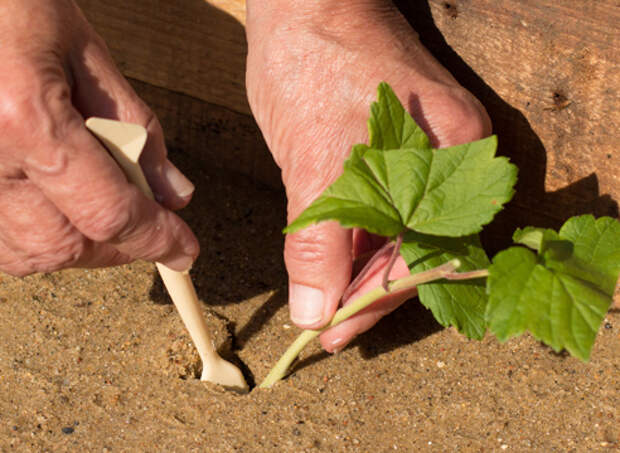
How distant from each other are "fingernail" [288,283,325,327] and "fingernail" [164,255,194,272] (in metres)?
0.18

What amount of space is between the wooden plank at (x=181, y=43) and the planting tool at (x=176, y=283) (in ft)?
1.99

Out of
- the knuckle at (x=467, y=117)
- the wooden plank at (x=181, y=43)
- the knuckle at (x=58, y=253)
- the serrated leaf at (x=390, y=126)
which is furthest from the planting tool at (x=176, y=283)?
the wooden plank at (x=181, y=43)

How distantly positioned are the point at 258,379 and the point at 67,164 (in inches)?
23.5

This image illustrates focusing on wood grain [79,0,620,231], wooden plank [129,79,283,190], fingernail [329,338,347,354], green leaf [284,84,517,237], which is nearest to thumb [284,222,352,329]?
fingernail [329,338,347,354]

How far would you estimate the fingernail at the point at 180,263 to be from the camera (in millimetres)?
1212

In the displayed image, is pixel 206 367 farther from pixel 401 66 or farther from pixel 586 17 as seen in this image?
pixel 586 17

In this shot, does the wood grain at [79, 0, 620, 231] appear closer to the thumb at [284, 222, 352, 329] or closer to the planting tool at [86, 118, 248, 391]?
the thumb at [284, 222, 352, 329]

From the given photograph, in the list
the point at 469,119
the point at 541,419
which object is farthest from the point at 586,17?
the point at 541,419

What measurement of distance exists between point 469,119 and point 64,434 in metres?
0.86

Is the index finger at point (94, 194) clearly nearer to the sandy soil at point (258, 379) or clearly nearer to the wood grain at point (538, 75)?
the sandy soil at point (258, 379)

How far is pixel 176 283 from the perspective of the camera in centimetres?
124

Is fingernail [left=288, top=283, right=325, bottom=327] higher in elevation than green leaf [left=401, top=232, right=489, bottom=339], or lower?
lower

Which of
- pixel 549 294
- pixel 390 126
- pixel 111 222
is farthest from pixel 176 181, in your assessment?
pixel 549 294

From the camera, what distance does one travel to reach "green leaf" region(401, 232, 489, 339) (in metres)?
0.99
